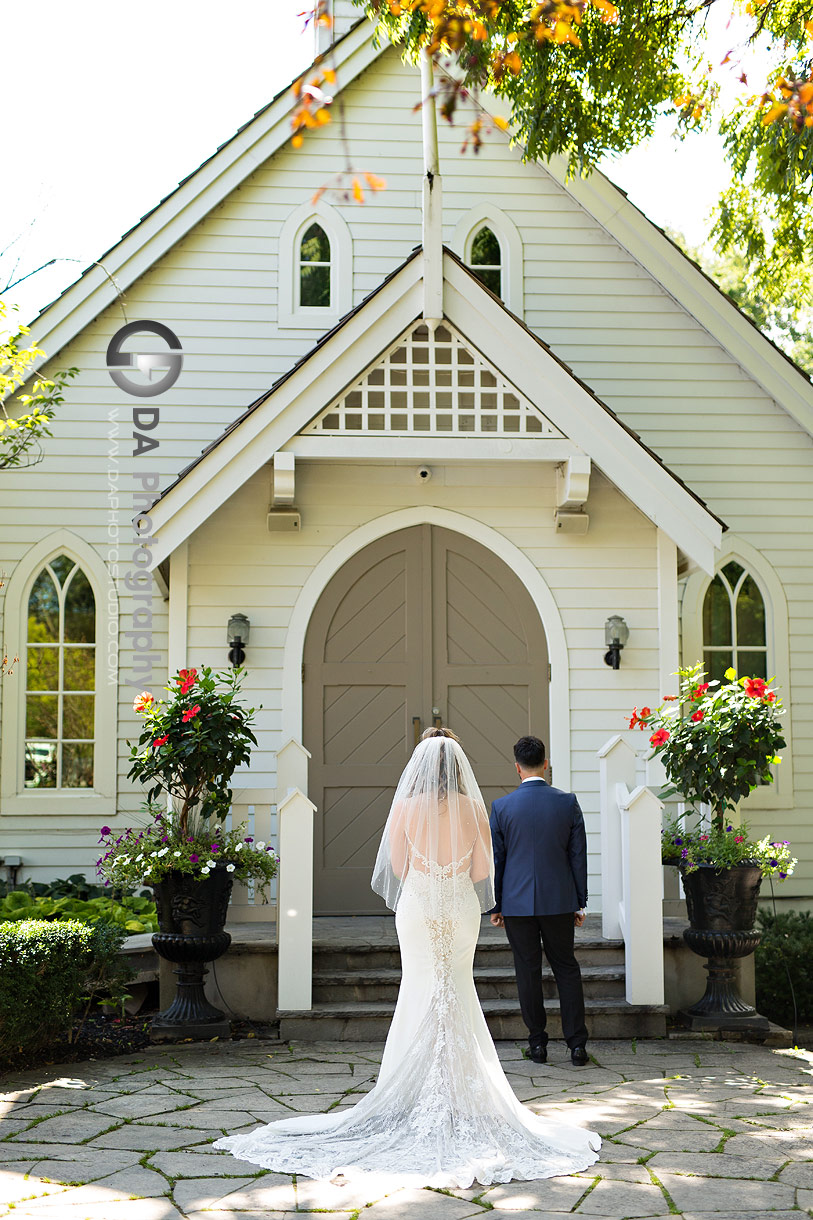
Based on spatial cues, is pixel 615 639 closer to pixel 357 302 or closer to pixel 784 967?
pixel 784 967

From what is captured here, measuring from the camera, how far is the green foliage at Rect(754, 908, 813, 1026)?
9.14m

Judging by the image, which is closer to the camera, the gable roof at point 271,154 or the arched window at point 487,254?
the gable roof at point 271,154

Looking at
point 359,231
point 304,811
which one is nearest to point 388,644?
point 304,811

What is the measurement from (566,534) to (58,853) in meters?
5.08

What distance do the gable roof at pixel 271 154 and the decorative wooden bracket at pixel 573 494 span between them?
266cm

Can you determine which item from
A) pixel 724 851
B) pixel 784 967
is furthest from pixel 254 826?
pixel 784 967

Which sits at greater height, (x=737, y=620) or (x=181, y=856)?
(x=737, y=620)

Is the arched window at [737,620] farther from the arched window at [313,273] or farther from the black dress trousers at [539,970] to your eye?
the black dress trousers at [539,970]

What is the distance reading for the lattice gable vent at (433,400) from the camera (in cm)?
834

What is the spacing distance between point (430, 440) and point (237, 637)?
2.13 m

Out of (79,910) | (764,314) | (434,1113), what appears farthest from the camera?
(764,314)

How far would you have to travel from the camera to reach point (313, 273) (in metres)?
10.6

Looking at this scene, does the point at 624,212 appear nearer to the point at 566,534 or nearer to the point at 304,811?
the point at 566,534

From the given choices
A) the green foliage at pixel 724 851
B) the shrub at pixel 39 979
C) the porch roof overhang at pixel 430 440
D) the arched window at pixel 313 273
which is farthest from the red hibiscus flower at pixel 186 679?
the arched window at pixel 313 273
